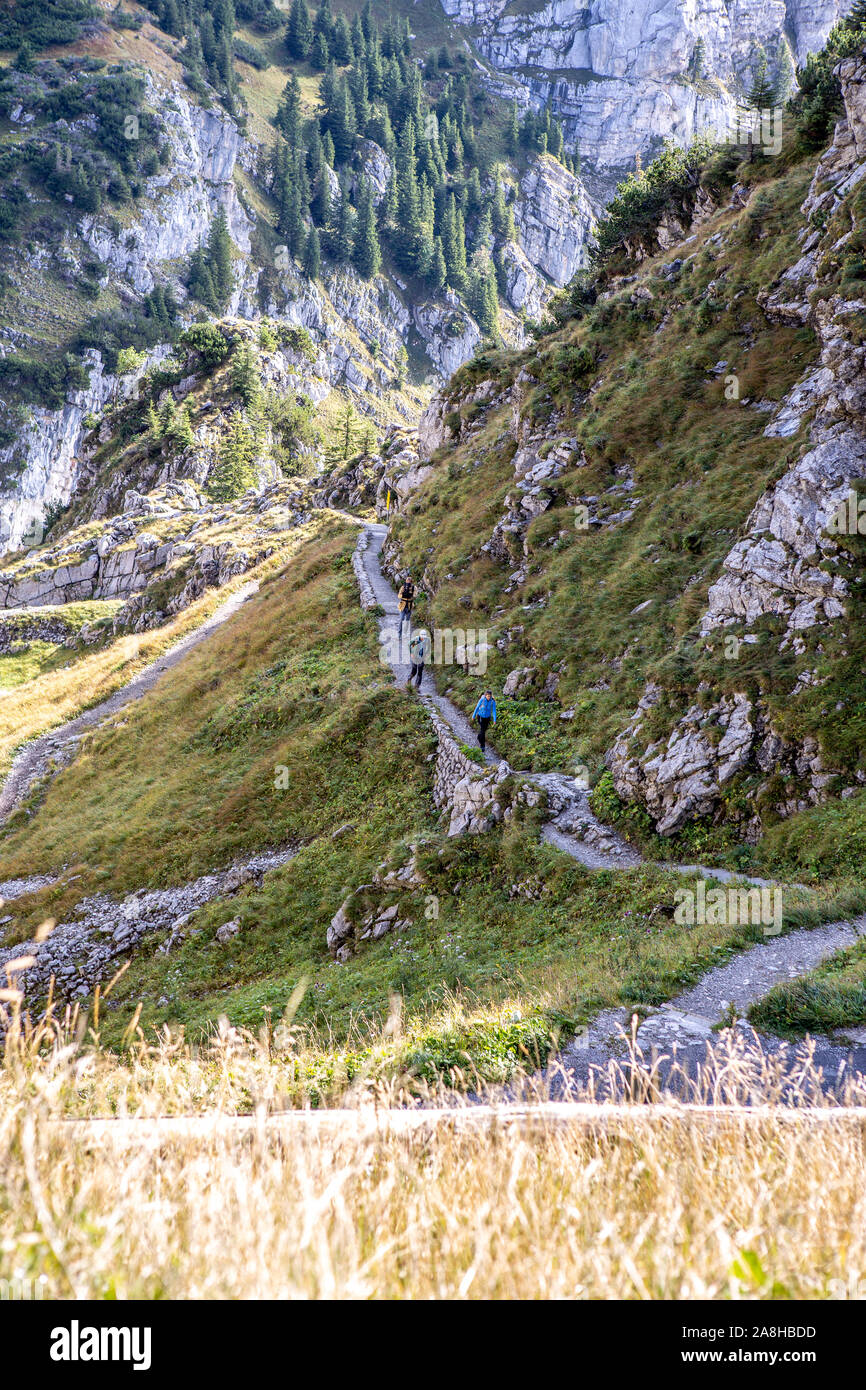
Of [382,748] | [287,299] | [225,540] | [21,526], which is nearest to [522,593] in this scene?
[382,748]

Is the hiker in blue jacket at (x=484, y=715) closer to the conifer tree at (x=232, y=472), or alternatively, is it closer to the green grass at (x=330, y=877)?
the green grass at (x=330, y=877)

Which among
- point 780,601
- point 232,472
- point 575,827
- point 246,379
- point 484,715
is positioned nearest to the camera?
point 575,827

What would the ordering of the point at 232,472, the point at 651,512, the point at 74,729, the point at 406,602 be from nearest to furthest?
the point at 651,512, the point at 406,602, the point at 74,729, the point at 232,472

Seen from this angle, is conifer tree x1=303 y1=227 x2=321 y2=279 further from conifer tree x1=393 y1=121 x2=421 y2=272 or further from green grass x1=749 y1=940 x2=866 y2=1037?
green grass x1=749 y1=940 x2=866 y2=1037

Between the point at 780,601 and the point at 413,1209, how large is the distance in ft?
53.4

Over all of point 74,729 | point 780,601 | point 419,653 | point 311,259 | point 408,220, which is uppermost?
point 408,220

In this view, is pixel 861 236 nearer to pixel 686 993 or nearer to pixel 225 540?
pixel 686 993

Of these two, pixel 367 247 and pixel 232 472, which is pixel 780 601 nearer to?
pixel 232 472

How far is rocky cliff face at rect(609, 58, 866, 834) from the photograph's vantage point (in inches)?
572

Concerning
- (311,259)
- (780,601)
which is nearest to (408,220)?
(311,259)

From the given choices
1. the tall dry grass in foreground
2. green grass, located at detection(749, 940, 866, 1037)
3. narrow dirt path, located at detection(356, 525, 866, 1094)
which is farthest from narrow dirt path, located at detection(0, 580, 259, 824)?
the tall dry grass in foreground

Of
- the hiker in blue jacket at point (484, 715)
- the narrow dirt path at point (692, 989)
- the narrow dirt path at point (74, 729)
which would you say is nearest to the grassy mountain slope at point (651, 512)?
the hiker in blue jacket at point (484, 715)

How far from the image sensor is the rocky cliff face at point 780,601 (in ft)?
47.7

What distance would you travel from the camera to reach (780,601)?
1617 centimetres
